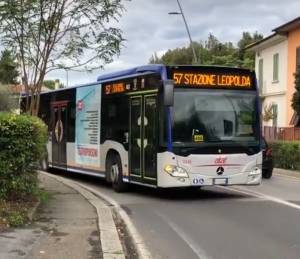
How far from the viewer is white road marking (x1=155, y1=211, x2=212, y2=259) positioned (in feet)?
29.7

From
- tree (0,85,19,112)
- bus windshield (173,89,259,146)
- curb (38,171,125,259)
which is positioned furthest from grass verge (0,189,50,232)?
tree (0,85,19,112)

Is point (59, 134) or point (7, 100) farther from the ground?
point (7, 100)

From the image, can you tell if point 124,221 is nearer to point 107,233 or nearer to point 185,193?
point 107,233

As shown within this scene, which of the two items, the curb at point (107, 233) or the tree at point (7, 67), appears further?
the tree at point (7, 67)

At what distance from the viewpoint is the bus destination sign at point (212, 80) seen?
15344mm

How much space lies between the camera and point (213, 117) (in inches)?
605

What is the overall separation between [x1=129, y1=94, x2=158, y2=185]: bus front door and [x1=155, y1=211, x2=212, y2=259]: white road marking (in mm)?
2899

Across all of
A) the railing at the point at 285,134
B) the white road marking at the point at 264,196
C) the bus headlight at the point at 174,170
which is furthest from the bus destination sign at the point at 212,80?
the railing at the point at 285,134

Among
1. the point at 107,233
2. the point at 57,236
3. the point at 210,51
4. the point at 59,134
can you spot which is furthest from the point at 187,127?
the point at 210,51

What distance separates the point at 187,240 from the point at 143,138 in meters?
6.07

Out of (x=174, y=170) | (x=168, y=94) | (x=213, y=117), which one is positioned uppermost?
(x=168, y=94)

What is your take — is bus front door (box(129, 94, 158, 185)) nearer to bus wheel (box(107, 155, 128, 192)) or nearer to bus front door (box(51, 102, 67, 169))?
bus wheel (box(107, 155, 128, 192))

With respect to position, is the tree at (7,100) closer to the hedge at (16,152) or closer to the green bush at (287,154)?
the green bush at (287,154)

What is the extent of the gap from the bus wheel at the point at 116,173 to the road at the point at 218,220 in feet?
0.76
